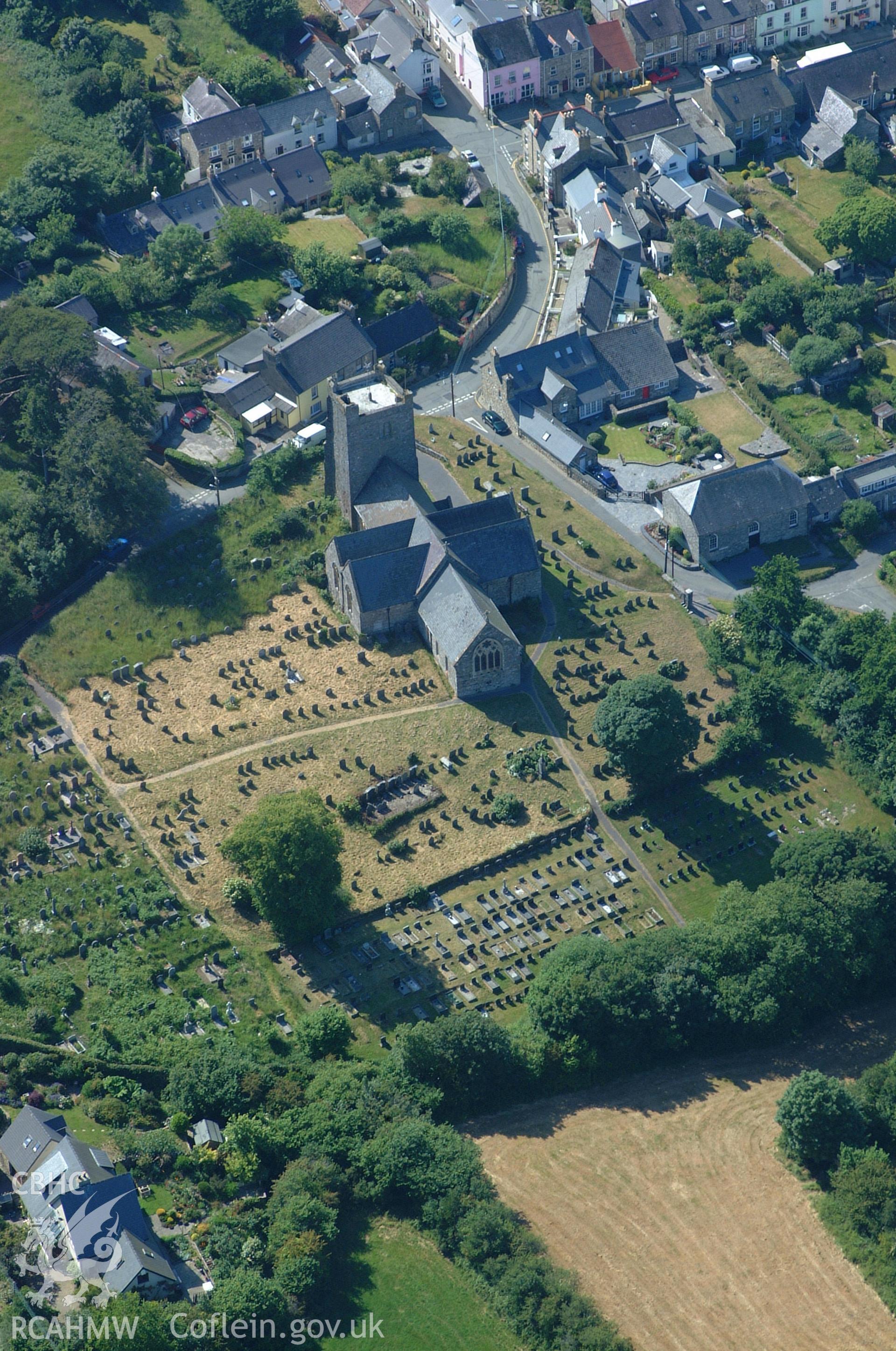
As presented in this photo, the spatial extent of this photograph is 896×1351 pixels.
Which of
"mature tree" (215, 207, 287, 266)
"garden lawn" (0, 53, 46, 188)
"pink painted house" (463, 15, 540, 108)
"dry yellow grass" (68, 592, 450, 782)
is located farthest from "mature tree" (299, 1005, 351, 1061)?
"pink painted house" (463, 15, 540, 108)

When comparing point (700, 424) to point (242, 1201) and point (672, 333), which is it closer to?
point (672, 333)

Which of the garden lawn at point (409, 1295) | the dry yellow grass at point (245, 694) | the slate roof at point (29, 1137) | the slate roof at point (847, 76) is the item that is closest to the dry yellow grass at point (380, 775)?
the dry yellow grass at point (245, 694)

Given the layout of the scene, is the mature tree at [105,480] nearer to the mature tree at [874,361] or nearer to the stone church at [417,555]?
the stone church at [417,555]

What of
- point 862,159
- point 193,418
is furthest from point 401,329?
point 862,159

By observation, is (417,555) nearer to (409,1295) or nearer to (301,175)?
(409,1295)

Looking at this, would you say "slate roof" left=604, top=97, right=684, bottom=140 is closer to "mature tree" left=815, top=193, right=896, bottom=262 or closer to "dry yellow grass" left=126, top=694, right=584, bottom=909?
"mature tree" left=815, top=193, right=896, bottom=262

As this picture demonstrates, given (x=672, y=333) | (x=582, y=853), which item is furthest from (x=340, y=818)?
(x=672, y=333)
